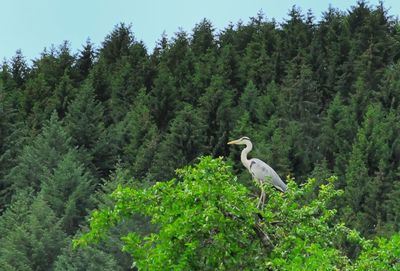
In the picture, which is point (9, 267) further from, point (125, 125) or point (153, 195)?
point (125, 125)

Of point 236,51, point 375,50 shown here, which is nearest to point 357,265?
point 375,50

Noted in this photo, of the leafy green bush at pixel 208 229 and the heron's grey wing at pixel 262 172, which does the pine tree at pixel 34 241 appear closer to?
the heron's grey wing at pixel 262 172

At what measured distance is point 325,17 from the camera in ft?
303

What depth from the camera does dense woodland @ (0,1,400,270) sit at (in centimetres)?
4703

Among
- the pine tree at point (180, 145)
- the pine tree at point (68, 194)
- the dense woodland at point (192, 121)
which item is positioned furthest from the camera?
the pine tree at point (180, 145)

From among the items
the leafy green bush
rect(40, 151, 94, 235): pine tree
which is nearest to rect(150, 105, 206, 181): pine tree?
rect(40, 151, 94, 235): pine tree

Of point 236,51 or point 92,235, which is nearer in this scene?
point 92,235

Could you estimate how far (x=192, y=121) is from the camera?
6031cm

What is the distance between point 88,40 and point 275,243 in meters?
78.7

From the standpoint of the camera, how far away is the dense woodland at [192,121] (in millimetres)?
47031

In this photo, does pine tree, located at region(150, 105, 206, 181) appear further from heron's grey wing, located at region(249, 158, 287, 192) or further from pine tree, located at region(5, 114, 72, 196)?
heron's grey wing, located at region(249, 158, 287, 192)

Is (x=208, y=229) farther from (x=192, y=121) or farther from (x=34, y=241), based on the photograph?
(x=192, y=121)

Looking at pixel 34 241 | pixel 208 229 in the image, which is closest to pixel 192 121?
pixel 34 241

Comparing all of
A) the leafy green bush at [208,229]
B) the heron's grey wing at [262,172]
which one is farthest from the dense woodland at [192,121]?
the leafy green bush at [208,229]
